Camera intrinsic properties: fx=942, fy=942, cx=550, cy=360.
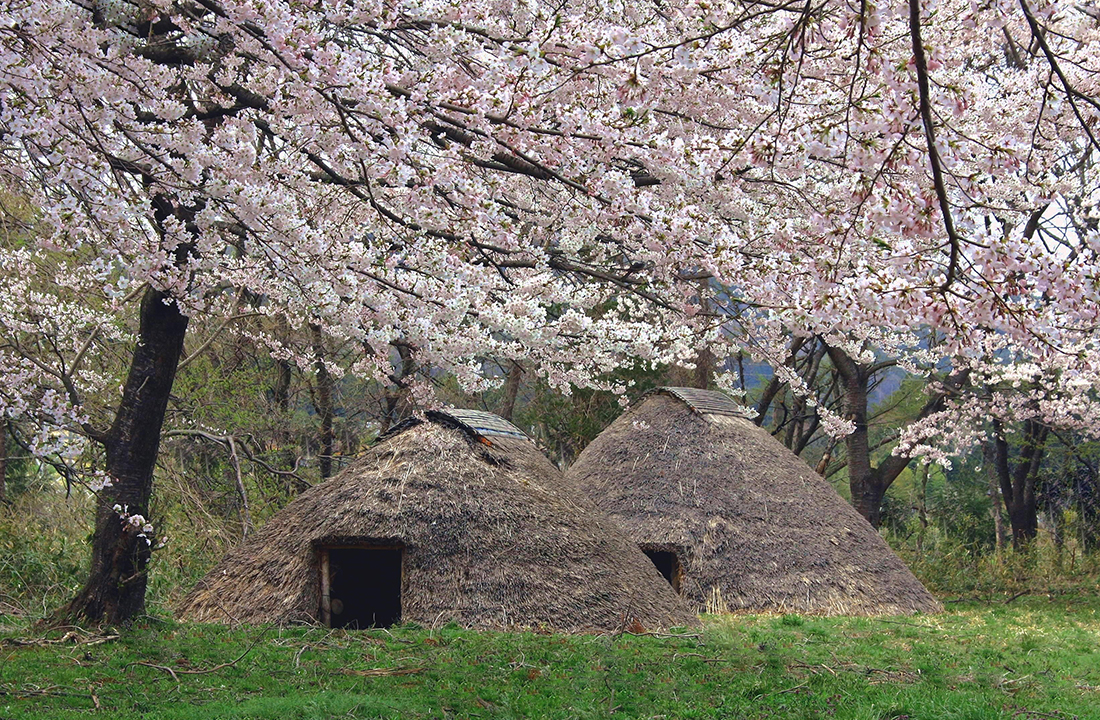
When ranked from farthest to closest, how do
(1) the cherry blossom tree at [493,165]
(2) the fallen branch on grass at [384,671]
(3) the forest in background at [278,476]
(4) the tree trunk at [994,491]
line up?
(4) the tree trunk at [994,491] < (3) the forest in background at [278,476] < (2) the fallen branch on grass at [384,671] < (1) the cherry blossom tree at [493,165]

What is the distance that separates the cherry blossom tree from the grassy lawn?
126 centimetres

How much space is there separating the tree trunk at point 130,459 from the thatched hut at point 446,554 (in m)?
1.77

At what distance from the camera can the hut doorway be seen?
10.0 meters

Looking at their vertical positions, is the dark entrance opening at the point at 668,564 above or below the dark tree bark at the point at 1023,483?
below

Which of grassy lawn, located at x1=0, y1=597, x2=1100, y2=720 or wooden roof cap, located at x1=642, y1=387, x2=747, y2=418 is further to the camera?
wooden roof cap, located at x1=642, y1=387, x2=747, y2=418

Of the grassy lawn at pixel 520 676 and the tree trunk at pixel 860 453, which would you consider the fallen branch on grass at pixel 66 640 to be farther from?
the tree trunk at pixel 860 453

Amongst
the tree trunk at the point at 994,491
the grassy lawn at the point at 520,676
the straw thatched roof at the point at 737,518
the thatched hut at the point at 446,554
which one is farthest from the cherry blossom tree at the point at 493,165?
the tree trunk at the point at 994,491

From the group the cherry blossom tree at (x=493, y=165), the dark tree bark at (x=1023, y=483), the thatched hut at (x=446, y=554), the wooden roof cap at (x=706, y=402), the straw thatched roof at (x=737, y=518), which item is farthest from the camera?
the dark tree bark at (x=1023, y=483)

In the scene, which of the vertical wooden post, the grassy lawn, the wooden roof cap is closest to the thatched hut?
the vertical wooden post

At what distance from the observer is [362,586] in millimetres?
10750

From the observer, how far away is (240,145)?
202 inches

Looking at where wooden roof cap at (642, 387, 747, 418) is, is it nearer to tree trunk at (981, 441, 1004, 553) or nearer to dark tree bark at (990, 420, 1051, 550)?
dark tree bark at (990, 420, 1051, 550)

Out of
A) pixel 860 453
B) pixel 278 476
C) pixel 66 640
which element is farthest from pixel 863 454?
pixel 66 640

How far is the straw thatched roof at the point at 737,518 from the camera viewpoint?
1290cm
